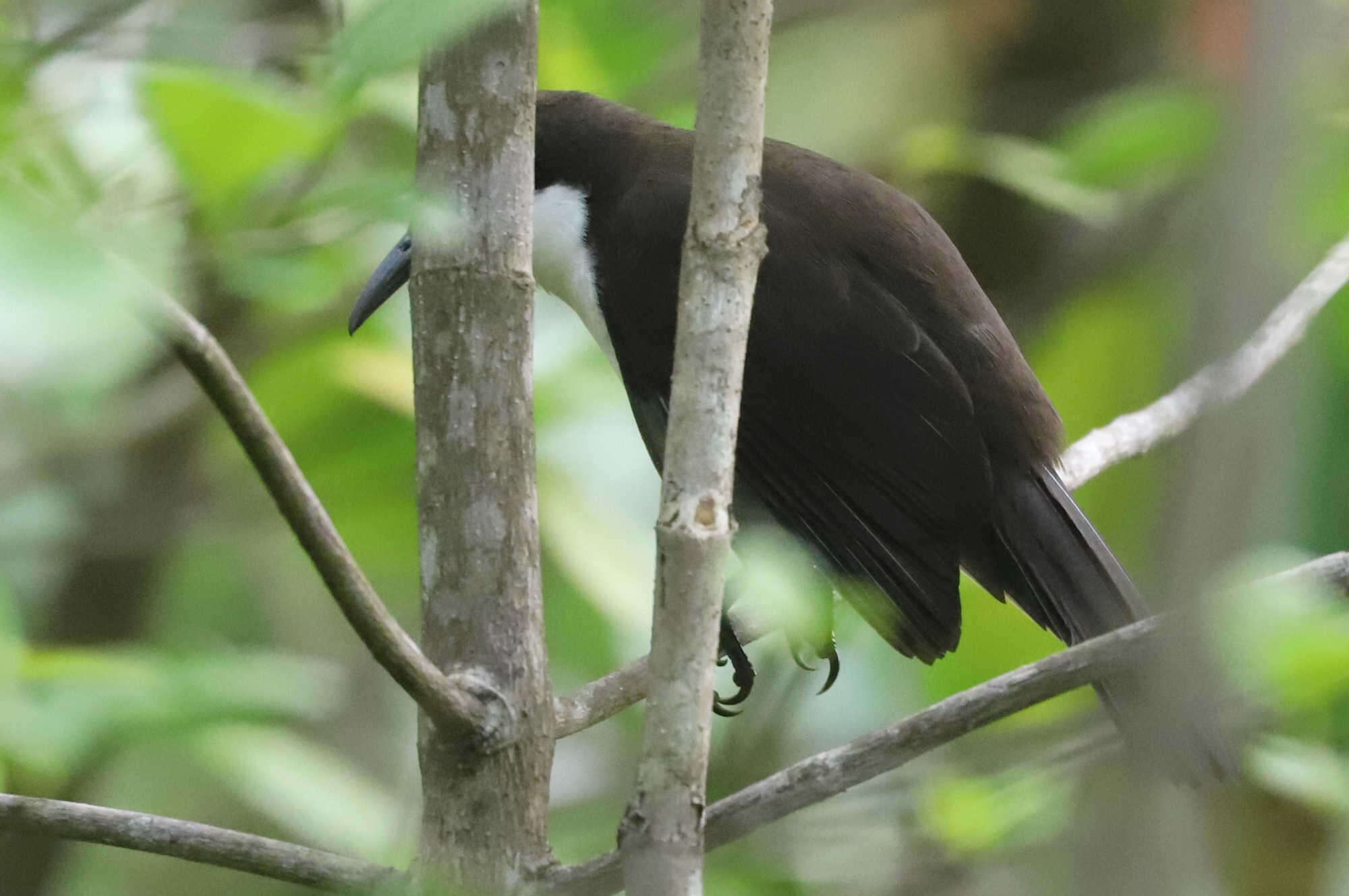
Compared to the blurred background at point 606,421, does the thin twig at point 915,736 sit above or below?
below

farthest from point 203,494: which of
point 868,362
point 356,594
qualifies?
point 356,594

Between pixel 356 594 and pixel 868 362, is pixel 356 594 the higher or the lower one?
the lower one

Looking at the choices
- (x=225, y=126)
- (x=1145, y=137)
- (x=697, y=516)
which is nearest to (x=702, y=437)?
(x=697, y=516)

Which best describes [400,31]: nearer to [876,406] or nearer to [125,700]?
[125,700]

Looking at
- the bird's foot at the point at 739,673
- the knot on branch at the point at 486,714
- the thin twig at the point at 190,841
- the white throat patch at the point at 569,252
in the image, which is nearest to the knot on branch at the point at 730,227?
the knot on branch at the point at 486,714

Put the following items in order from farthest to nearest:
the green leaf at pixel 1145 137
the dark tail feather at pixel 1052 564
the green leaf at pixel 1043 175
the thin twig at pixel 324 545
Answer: the green leaf at pixel 1043 175
the dark tail feather at pixel 1052 564
the green leaf at pixel 1145 137
the thin twig at pixel 324 545

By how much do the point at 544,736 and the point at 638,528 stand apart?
1.67 metres

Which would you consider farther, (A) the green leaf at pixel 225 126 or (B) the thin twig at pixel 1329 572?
(B) the thin twig at pixel 1329 572

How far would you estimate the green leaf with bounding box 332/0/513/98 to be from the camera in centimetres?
68

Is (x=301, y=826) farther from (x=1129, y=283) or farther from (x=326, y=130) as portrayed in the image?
(x=1129, y=283)

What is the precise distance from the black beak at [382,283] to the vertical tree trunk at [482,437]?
78 centimetres

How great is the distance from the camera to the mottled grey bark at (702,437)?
1.22 metres

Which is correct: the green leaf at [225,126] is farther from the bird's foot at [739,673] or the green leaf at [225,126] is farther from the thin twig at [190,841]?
the bird's foot at [739,673]

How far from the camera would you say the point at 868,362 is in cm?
241
